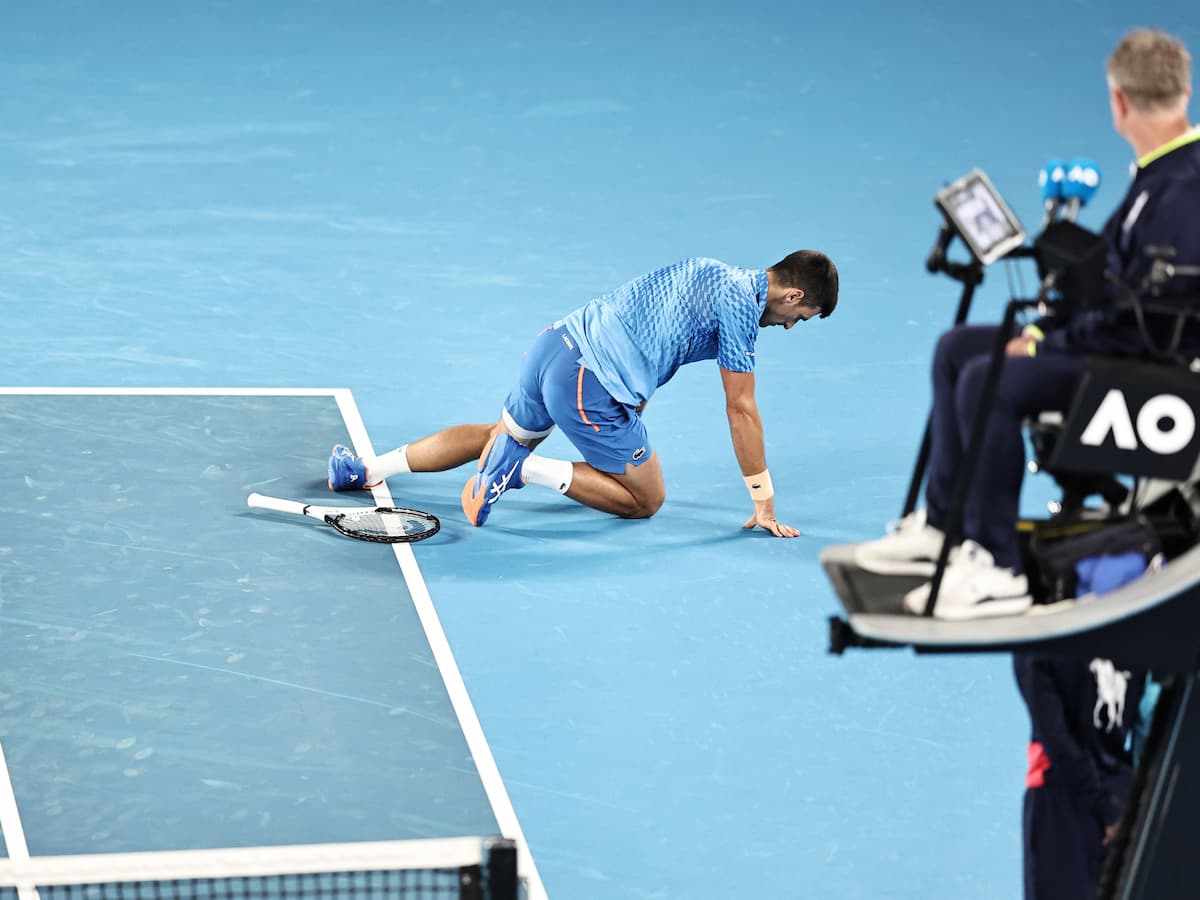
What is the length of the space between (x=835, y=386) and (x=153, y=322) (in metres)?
4.39

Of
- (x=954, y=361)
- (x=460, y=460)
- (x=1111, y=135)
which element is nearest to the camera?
(x=954, y=361)

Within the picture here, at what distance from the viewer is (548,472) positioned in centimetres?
912

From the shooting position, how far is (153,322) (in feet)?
38.2

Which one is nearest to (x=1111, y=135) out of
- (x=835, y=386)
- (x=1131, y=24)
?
(x=1131, y=24)

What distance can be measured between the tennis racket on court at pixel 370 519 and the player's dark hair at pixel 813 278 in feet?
6.89

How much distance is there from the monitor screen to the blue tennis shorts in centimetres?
505

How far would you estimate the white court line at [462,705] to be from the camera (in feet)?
20.1

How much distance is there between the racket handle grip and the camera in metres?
8.89

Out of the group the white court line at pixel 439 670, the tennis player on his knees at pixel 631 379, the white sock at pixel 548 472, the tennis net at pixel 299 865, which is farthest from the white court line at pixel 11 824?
the white sock at pixel 548 472

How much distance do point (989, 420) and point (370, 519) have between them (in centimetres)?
520

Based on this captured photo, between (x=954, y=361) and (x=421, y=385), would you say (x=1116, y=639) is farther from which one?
(x=421, y=385)

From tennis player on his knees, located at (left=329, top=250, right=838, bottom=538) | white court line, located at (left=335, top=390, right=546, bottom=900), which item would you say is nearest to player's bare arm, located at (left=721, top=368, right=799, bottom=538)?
tennis player on his knees, located at (left=329, top=250, right=838, bottom=538)

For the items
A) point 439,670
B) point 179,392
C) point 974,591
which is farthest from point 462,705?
point 179,392

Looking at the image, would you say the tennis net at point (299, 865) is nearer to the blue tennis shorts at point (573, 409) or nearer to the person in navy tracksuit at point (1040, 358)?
the person in navy tracksuit at point (1040, 358)
